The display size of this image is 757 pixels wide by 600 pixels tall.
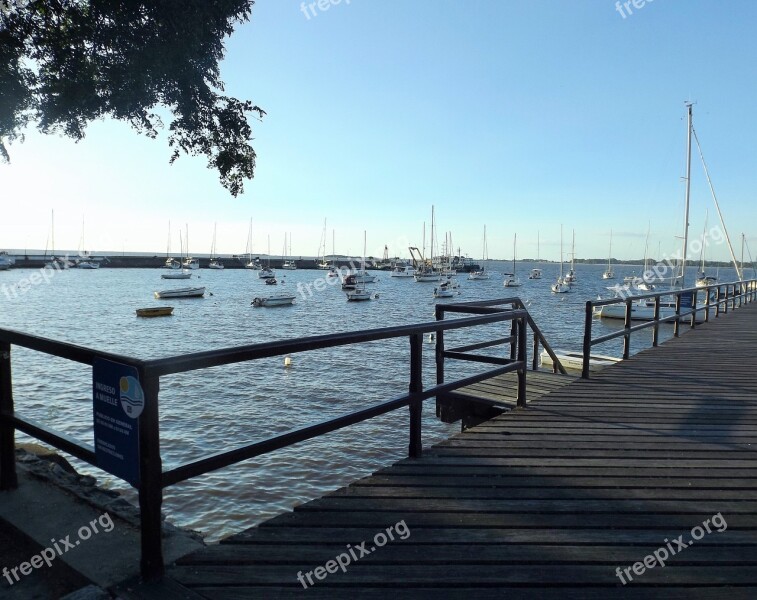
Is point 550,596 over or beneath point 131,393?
beneath

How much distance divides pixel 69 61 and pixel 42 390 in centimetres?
1452

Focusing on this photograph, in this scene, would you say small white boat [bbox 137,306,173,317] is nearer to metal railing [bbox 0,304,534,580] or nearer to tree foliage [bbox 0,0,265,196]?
tree foliage [bbox 0,0,265,196]

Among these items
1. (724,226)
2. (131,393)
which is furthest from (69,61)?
(724,226)

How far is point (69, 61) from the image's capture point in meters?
5.63

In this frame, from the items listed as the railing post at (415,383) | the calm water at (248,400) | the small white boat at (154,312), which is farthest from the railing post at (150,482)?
the small white boat at (154,312)

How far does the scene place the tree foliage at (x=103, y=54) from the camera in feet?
17.5

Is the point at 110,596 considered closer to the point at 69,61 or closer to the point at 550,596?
the point at 550,596

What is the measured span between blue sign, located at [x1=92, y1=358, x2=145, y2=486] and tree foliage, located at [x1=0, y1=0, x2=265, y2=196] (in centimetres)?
393

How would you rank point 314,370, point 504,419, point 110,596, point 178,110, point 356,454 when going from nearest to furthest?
point 110,596 → point 504,419 → point 178,110 → point 356,454 → point 314,370

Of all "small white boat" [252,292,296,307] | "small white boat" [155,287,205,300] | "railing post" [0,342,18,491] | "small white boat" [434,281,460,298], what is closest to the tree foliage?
"railing post" [0,342,18,491]

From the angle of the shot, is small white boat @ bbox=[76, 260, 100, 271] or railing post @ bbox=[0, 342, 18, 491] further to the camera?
small white boat @ bbox=[76, 260, 100, 271]

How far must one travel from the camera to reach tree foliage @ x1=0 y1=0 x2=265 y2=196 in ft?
17.5

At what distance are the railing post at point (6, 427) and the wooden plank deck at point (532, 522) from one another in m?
1.56

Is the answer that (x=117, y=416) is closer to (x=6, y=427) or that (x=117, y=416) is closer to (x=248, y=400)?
(x=6, y=427)
